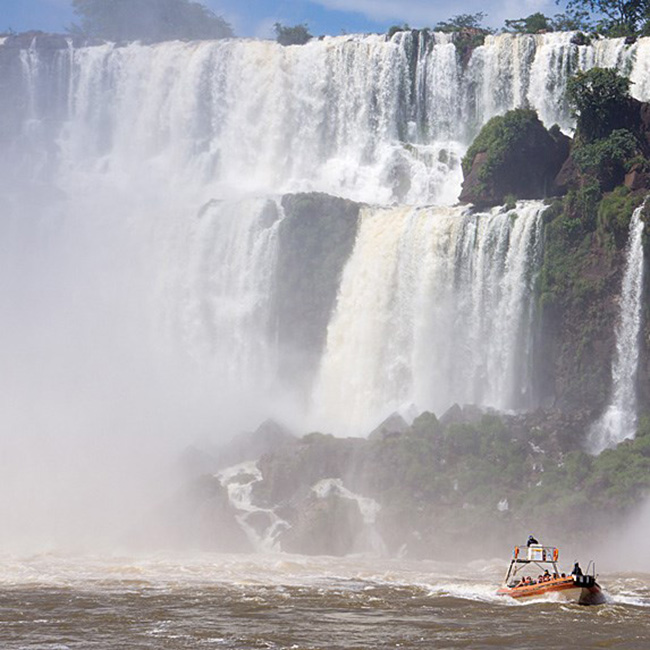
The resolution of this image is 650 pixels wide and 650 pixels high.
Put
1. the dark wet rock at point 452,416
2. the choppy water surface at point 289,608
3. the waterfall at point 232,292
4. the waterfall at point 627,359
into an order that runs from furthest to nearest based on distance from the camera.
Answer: the waterfall at point 232,292 → the dark wet rock at point 452,416 → the waterfall at point 627,359 → the choppy water surface at point 289,608

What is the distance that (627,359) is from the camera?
153 ft

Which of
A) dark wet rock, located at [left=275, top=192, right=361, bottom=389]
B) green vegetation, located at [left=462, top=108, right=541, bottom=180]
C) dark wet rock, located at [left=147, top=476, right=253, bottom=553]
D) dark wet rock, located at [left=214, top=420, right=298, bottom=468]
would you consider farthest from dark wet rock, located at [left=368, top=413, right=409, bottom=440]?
green vegetation, located at [left=462, top=108, right=541, bottom=180]

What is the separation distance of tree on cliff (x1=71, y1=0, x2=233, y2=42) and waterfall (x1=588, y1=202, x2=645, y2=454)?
6179 cm

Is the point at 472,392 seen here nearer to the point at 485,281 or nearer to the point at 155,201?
the point at 485,281

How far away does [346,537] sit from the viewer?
1700 inches

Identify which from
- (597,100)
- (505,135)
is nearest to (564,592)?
(597,100)

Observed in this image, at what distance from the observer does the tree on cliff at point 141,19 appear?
10312cm

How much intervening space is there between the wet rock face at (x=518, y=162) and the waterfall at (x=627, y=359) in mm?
8153

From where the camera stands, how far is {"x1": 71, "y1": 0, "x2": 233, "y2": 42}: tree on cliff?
103 m

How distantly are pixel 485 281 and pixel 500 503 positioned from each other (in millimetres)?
10837

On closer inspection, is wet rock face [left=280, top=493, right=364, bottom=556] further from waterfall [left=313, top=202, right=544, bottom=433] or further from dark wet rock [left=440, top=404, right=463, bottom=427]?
waterfall [left=313, top=202, right=544, bottom=433]

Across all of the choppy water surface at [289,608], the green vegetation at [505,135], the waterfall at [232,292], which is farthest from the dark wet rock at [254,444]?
the green vegetation at [505,135]

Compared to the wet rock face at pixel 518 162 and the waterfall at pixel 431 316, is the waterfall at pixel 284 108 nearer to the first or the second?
the wet rock face at pixel 518 162

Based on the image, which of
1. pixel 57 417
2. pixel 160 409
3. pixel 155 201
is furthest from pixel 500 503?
pixel 155 201
